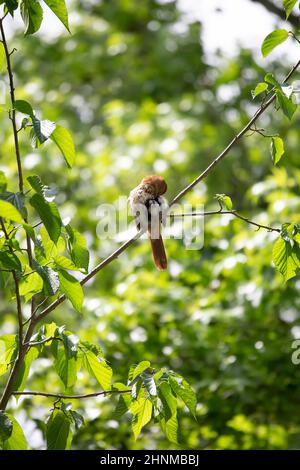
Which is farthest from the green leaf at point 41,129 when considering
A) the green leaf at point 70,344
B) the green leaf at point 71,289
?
the green leaf at point 70,344

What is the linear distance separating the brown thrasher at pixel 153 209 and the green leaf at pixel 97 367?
1323 millimetres

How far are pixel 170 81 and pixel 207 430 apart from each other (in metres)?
4.74

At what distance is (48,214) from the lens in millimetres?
1831

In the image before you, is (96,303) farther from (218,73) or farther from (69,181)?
(218,73)

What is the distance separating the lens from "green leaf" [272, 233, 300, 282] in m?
2.15

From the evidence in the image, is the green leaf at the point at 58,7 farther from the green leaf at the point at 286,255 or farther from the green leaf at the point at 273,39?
the green leaf at the point at 286,255

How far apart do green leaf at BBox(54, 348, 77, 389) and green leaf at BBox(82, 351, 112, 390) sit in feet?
0.12

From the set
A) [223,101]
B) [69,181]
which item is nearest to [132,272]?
[69,181]

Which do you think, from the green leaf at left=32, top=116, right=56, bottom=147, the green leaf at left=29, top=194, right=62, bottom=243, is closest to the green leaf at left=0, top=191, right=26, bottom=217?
the green leaf at left=29, top=194, right=62, bottom=243

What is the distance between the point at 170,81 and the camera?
7.77 meters

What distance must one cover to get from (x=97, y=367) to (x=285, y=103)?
0.96 m

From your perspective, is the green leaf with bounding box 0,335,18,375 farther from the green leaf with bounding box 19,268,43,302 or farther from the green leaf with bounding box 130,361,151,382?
the green leaf with bounding box 130,361,151,382

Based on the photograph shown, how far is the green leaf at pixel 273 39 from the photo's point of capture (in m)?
2.12

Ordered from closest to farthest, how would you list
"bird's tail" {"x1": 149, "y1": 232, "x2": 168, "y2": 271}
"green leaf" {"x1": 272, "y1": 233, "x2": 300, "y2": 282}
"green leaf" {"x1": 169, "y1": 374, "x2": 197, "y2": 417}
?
"green leaf" {"x1": 169, "y1": 374, "x2": 197, "y2": 417} → "green leaf" {"x1": 272, "y1": 233, "x2": 300, "y2": 282} → "bird's tail" {"x1": 149, "y1": 232, "x2": 168, "y2": 271}
